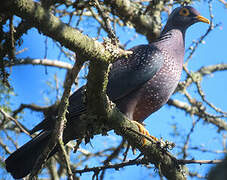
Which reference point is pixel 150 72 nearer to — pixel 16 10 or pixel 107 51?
pixel 107 51

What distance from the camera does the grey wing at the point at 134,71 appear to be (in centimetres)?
394

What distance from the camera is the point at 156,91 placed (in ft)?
13.0

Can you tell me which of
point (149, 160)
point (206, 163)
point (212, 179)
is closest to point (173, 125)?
point (149, 160)

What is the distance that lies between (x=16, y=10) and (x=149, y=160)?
1.86 meters

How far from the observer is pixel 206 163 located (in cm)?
268

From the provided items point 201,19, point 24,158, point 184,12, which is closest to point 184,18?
point 184,12

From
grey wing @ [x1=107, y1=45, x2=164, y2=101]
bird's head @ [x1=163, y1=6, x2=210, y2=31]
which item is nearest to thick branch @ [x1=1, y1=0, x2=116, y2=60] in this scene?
grey wing @ [x1=107, y1=45, x2=164, y2=101]

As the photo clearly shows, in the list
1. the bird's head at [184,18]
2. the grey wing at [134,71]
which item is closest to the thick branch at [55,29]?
the grey wing at [134,71]

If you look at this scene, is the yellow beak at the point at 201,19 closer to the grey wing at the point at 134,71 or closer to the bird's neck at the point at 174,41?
the bird's neck at the point at 174,41

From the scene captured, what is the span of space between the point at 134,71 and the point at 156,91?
357 millimetres

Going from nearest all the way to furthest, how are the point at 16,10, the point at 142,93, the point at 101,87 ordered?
the point at 16,10 < the point at 101,87 < the point at 142,93

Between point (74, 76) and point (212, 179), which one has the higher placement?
point (74, 76)

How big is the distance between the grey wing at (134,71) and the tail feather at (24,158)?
94cm

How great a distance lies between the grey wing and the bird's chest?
0.23 ft
